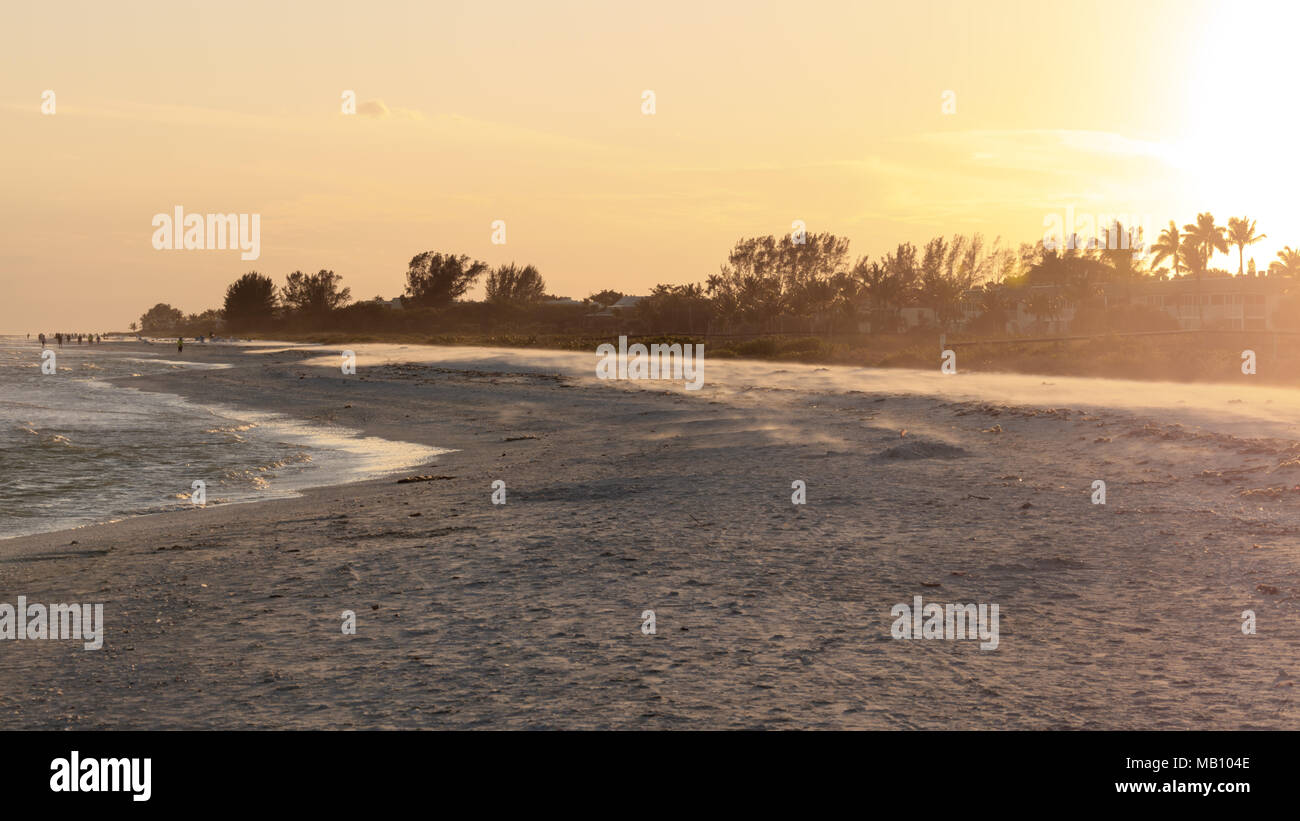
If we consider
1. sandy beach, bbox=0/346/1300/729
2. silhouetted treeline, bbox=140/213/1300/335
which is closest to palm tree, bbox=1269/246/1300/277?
silhouetted treeline, bbox=140/213/1300/335

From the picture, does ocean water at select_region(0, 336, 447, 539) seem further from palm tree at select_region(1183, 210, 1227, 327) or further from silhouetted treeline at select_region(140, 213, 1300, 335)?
palm tree at select_region(1183, 210, 1227, 327)

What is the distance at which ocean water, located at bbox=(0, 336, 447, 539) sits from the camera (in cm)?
1593

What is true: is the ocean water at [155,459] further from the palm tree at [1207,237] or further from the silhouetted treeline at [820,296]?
the palm tree at [1207,237]

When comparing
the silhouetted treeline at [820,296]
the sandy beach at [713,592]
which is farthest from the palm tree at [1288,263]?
the sandy beach at [713,592]

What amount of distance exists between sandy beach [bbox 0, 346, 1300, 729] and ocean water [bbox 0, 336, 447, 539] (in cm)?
163

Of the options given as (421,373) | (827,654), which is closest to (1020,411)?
(827,654)

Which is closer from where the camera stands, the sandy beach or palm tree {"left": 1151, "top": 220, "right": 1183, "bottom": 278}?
the sandy beach

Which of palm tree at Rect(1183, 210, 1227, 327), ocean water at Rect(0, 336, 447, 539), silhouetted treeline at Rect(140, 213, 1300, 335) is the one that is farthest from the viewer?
palm tree at Rect(1183, 210, 1227, 327)

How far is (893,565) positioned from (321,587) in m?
4.93

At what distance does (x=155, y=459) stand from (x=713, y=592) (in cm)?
1718

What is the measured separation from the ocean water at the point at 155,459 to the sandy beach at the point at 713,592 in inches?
64.3

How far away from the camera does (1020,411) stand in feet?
75.4

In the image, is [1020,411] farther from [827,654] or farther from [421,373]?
[421,373]

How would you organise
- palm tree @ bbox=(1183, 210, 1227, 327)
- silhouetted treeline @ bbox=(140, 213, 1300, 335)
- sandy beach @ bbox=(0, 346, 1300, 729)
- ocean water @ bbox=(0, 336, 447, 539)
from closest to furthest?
sandy beach @ bbox=(0, 346, 1300, 729)
ocean water @ bbox=(0, 336, 447, 539)
silhouetted treeline @ bbox=(140, 213, 1300, 335)
palm tree @ bbox=(1183, 210, 1227, 327)
